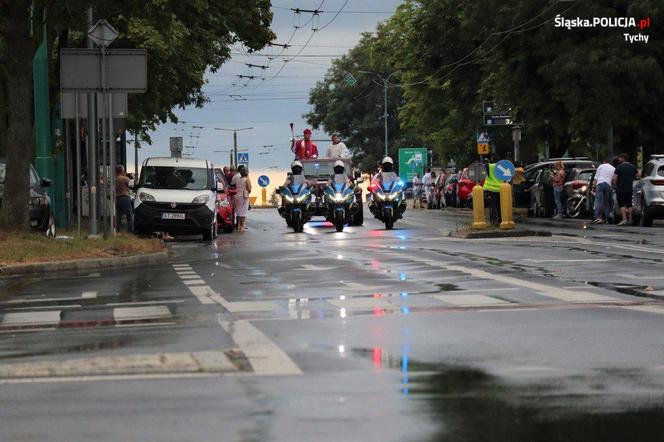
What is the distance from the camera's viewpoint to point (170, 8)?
108 feet

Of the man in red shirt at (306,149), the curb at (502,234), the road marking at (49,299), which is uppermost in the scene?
the man in red shirt at (306,149)

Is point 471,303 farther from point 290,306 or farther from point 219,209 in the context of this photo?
point 219,209

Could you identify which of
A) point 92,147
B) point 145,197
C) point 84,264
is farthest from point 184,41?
point 84,264

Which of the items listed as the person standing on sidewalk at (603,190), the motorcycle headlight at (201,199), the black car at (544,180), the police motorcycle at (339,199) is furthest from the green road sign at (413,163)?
the motorcycle headlight at (201,199)

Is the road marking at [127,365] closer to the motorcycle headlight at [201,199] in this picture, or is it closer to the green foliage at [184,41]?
the motorcycle headlight at [201,199]

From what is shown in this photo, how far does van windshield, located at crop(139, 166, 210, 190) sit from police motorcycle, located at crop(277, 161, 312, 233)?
3.01 meters

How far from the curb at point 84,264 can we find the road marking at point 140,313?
7501mm

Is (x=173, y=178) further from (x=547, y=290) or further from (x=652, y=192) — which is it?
(x=547, y=290)

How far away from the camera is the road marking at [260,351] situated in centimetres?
888

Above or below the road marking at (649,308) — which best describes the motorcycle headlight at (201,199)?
above

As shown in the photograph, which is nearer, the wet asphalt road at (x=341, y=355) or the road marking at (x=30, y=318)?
the wet asphalt road at (x=341, y=355)

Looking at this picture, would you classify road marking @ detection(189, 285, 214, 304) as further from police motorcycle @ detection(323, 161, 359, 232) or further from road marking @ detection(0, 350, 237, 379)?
police motorcycle @ detection(323, 161, 359, 232)

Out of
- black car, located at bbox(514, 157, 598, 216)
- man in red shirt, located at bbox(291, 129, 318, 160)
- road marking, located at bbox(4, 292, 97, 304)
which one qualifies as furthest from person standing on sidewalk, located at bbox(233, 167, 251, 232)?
road marking, located at bbox(4, 292, 97, 304)

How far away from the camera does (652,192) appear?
35250mm
